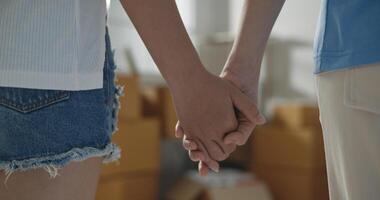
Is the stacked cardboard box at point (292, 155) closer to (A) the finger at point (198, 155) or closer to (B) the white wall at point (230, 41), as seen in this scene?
(B) the white wall at point (230, 41)

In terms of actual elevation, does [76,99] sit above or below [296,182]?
above

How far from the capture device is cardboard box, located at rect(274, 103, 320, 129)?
2.90m

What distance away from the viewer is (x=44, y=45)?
30.6 inches

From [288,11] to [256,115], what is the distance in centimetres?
218

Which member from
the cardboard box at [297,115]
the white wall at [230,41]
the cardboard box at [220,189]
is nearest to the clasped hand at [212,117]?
the cardboard box at [220,189]

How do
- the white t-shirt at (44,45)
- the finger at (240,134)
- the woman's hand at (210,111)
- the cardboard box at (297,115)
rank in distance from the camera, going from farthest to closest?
the cardboard box at (297,115) < the finger at (240,134) < the woman's hand at (210,111) < the white t-shirt at (44,45)

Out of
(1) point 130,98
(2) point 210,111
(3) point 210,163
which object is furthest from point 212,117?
(1) point 130,98

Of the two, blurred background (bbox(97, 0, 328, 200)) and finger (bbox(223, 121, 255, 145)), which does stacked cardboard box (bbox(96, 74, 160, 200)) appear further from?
finger (bbox(223, 121, 255, 145))

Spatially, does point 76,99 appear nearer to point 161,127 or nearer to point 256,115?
point 256,115

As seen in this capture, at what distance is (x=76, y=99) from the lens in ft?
2.61

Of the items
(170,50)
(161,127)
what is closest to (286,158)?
(161,127)

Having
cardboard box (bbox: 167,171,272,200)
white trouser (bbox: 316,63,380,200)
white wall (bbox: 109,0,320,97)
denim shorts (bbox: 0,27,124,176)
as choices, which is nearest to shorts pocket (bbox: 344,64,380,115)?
white trouser (bbox: 316,63,380,200)

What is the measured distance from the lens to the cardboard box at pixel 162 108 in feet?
9.34

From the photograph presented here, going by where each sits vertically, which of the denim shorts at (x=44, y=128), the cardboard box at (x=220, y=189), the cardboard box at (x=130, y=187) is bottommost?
the cardboard box at (x=220, y=189)
